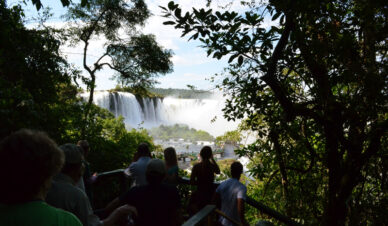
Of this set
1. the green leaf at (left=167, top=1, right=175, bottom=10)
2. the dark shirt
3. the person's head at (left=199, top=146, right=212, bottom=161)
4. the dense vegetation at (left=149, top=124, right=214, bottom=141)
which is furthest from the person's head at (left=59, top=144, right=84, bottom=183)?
the dense vegetation at (left=149, top=124, right=214, bottom=141)

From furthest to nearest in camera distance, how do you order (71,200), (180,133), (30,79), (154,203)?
(180,133) → (30,79) → (154,203) → (71,200)

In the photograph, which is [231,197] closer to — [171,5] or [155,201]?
[155,201]

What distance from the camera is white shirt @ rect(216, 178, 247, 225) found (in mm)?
3617

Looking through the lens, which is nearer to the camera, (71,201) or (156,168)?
(71,201)

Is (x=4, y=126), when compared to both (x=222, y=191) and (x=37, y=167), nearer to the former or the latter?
(x=222, y=191)

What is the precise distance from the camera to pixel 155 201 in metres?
2.44

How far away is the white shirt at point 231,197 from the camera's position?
11.9ft

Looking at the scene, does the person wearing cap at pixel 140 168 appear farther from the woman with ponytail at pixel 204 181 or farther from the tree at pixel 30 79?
the tree at pixel 30 79

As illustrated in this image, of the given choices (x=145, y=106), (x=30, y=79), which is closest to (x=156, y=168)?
(x=30, y=79)

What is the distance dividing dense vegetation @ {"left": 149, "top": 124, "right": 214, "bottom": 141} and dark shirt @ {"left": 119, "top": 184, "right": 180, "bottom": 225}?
4492 centimetres

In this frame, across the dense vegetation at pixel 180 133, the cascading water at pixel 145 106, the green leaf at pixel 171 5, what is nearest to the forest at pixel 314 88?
the green leaf at pixel 171 5

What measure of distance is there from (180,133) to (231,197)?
4771 centimetres

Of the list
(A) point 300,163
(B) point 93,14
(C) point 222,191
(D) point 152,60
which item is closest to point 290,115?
(C) point 222,191

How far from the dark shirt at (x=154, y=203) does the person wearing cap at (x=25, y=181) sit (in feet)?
3.91
